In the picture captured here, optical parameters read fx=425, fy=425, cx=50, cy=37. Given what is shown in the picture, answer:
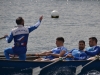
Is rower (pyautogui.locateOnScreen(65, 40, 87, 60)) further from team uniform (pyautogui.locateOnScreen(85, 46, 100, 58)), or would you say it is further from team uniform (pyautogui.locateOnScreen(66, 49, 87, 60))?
team uniform (pyautogui.locateOnScreen(85, 46, 100, 58))

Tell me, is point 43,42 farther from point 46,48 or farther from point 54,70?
point 54,70

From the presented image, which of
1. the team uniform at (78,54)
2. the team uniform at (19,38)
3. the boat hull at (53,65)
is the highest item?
the team uniform at (19,38)

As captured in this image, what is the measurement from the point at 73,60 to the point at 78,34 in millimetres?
22923

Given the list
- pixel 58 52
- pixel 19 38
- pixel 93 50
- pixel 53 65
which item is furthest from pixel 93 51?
pixel 19 38

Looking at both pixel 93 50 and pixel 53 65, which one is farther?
pixel 93 50

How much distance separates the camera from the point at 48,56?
1714 cm

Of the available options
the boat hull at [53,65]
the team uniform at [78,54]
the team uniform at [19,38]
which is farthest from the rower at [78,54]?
the team uniform at [19,38]

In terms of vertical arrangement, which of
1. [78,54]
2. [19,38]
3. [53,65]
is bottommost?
[53,65]

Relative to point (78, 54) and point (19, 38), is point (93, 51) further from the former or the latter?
point (19, 38)

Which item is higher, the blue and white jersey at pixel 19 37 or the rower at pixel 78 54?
the blue and white jersey at pixel 19 37

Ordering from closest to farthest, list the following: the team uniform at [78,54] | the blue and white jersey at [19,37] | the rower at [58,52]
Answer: the blue and white jersey at [19,37]
the rower at [58,52]
the team uniform at [78,54]

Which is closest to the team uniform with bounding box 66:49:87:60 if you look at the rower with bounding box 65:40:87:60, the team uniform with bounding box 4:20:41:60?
the rower with bounding box 65:40:87:60

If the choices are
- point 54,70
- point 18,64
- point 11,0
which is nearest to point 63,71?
point 54,70

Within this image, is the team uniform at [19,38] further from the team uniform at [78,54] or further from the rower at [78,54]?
the team uniform at [78,54]
